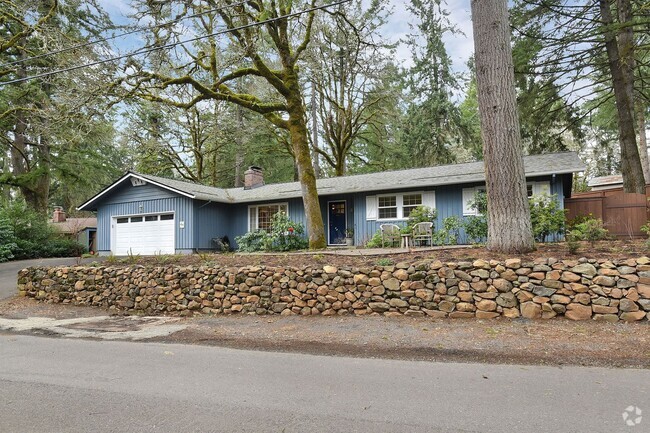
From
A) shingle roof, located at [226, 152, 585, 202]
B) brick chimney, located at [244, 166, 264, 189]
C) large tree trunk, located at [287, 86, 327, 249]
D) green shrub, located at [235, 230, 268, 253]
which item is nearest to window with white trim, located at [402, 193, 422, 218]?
shingle roof, located at [226, 152, 585, 202]

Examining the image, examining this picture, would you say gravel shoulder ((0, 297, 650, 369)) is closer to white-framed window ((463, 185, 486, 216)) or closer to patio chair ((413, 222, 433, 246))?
patio chair ((413, 222, 433, 246))

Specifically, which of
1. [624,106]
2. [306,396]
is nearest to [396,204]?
[624,106]

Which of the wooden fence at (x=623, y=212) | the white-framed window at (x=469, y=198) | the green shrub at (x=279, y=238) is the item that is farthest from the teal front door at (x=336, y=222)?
the wooden fence at (x=623, y=212)

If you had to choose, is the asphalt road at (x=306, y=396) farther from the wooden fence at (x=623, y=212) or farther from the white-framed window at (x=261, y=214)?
the white-framed window at (x=261, y=214)

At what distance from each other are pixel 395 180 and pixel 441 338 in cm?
1075

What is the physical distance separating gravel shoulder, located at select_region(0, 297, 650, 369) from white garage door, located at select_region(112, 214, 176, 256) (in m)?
11.1

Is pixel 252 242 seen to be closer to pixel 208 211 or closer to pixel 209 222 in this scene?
pixel 209 222

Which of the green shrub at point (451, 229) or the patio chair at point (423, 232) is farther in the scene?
the green shrub at point (451, 229)

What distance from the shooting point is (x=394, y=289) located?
709cm

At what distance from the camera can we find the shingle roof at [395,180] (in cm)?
1305

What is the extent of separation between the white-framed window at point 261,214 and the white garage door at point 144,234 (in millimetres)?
3522

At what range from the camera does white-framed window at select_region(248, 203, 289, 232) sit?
17.8m

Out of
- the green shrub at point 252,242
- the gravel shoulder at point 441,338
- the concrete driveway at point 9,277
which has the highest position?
the green shrub at point 252,242

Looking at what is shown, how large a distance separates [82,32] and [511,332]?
921 inches
